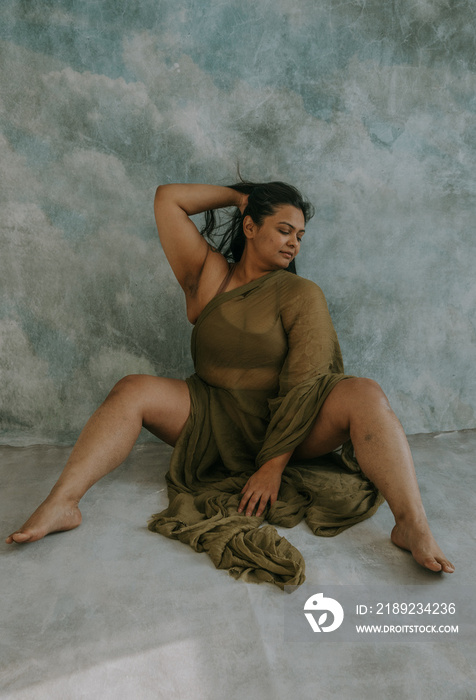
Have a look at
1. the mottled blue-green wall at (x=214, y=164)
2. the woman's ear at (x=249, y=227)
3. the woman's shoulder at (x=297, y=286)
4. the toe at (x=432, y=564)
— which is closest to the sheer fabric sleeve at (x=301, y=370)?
the woman's shoulder at (x=297, y=286)

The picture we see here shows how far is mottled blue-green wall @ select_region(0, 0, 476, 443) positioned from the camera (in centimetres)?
271

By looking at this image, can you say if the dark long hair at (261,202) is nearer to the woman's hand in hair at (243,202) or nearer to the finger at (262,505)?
the woman's hand in hair at (243,202)

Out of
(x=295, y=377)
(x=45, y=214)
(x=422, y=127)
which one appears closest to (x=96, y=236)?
(x=45, y=214)

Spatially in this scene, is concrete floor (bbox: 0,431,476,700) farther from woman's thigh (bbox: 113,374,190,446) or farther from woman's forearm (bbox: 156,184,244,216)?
woman's forearm (bbox: 156,184,244,216)

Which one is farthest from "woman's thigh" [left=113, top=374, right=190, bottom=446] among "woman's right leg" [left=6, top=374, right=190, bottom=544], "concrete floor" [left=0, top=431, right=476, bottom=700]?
"concrete floor" [left=0, top=431, right=476, bottom=700]

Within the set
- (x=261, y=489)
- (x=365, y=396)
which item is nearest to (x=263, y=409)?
(x=261, y=489)

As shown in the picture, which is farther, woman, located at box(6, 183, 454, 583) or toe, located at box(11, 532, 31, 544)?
woman, located at box(6, 183, 454, 583)

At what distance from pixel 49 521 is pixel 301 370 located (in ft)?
3.18

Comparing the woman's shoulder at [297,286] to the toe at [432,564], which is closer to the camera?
the toe at [432,564]

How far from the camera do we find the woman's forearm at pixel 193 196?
230cm

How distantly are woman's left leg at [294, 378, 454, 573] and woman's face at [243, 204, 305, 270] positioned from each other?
1.82 ft

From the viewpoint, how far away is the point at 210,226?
8.89 feet

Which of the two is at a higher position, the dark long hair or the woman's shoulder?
the dark long hair

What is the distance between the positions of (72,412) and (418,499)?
1.73m
